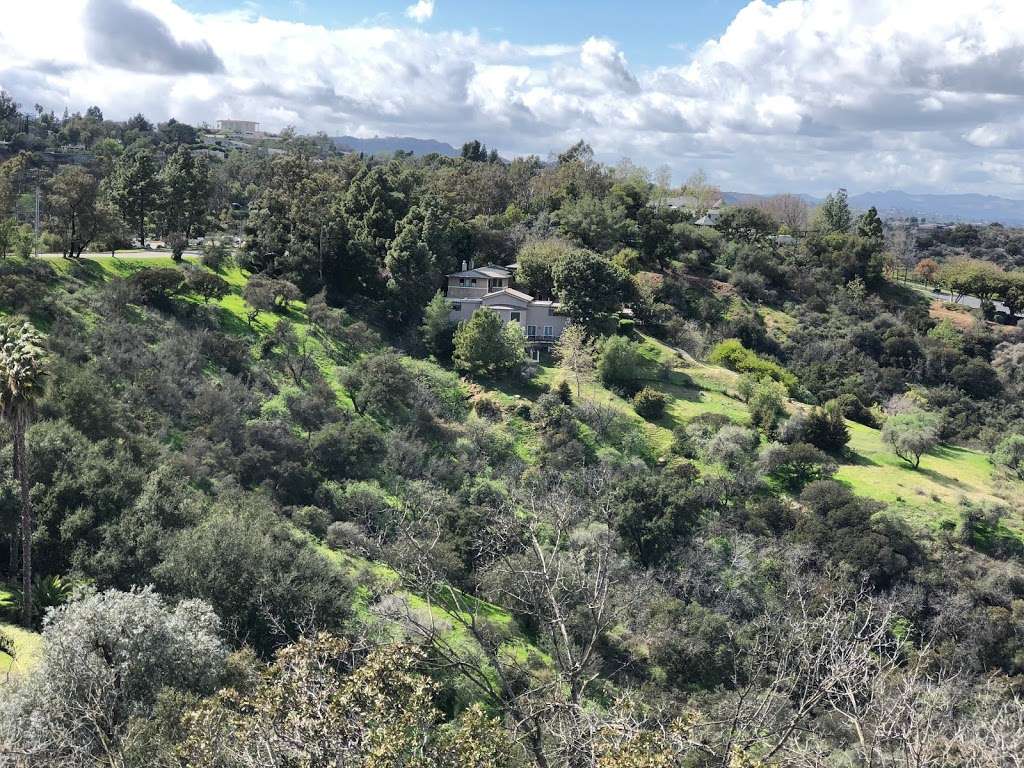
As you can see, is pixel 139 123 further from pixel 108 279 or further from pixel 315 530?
pixel 315 530

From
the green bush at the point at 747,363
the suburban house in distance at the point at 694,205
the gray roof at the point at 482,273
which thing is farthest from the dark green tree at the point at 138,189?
the suburban house in distance at the point at 694,205

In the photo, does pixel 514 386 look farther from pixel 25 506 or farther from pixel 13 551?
pixel 25 506

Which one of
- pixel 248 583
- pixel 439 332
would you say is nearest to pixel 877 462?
pixel 439 332

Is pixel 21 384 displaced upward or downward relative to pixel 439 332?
upward

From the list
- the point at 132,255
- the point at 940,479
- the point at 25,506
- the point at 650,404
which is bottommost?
the point at 940,479

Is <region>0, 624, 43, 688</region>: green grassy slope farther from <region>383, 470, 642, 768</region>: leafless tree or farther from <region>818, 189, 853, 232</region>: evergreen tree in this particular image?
<region>818, 189, 853, 232</region>: evergreen tree

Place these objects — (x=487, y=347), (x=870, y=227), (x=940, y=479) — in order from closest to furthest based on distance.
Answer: (x=940, y=479) → (x=487, y=347) → (x=870, y=227)

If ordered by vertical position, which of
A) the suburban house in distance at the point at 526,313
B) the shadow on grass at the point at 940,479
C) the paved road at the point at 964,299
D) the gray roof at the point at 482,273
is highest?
the paved road at the point at 964,299

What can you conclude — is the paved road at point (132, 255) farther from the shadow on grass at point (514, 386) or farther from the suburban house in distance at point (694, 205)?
the suburban house in distance at point (694, 205)

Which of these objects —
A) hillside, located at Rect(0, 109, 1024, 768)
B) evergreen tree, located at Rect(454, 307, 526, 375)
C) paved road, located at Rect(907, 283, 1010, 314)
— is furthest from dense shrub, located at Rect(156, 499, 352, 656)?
paved road, located at Rect(907, 283, 1010, 314)
